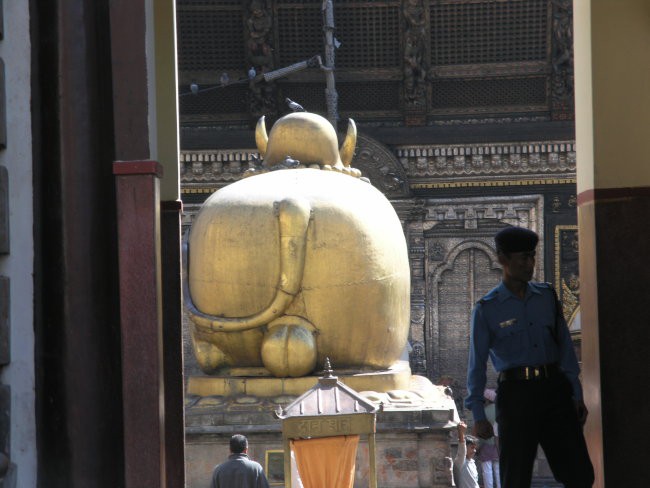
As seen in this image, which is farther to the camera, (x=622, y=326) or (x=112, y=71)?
(x=622, y=326)

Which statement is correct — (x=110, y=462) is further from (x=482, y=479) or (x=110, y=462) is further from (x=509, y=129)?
(x=509, y=129)

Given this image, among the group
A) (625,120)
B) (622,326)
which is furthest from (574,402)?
(625,120)

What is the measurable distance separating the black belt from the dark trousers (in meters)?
0.01

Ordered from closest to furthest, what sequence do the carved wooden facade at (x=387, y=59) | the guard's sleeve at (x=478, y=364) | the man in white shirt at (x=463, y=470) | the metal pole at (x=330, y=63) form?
1. the guard's sleeve at (x=478, y=364)
2. the man in white shirt at (x=463, y=470)
3. the metal pole at (x=330, y=63)
4. the carved wooden facade at (x=387, y=59)

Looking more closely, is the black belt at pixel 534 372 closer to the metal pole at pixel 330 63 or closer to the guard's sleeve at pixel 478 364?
the guard's sleeve at pixel 478 364

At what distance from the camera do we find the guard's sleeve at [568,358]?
4379mm

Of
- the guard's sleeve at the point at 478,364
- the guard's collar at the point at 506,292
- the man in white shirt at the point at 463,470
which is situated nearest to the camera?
the guard's sleeve at the point at 478,364

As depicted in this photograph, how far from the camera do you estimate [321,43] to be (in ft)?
52.2

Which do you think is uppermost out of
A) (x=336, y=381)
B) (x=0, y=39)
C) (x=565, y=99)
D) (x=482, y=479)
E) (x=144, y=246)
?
(x=565, y=99)

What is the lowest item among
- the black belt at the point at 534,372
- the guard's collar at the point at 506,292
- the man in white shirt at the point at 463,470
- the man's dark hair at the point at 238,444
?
the man in white shirt at the point at 463,470

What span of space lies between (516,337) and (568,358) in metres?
0.19

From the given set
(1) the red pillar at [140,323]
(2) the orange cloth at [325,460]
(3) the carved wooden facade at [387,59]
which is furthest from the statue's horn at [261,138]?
(3) the carved wooden facade at [387,59]

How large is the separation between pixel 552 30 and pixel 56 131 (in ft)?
41.0

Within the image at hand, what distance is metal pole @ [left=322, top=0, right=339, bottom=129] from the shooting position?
15336 mm
